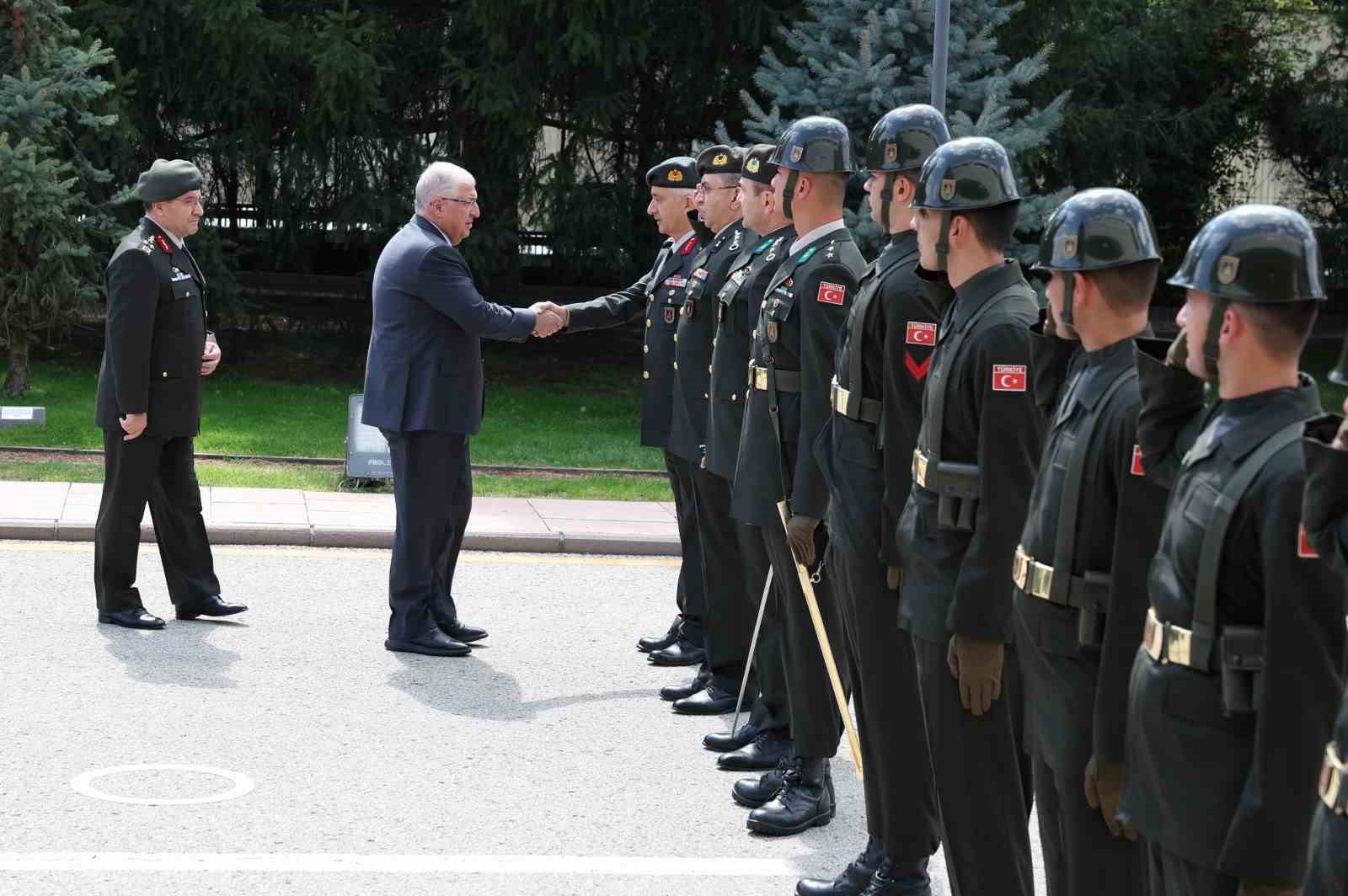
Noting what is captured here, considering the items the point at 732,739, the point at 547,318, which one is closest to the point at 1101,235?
the point at 732,739

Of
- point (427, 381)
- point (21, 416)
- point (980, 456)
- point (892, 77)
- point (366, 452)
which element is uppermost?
point (892, 77)

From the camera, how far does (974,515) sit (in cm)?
471

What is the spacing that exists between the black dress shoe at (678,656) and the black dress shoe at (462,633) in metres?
0.85

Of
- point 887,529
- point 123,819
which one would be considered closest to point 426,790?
point 123,819

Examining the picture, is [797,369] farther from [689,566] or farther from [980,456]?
[689,566]

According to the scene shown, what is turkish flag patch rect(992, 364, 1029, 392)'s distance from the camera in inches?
183

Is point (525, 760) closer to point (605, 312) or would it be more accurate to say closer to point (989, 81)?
point (605, 312)

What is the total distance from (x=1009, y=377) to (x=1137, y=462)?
942 mm

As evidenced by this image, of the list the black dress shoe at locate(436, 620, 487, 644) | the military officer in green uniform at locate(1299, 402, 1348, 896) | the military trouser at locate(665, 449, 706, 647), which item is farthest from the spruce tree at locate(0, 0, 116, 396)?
the military officer in green uniform at locate(1299, 402, 1348, 896)

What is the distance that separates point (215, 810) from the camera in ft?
20.5

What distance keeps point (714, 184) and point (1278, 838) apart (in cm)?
562

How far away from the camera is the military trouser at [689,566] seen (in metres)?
8.81

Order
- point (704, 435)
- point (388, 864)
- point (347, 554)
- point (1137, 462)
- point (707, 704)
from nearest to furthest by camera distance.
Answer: point (1137, 462) < point (388, 864) < point (707, 704) < point (704, 435) < point (347, 554)

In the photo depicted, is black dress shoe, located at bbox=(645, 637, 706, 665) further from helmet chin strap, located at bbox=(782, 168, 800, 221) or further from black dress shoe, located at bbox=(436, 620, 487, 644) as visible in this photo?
helmet chin strap, located at bbox=(782, 168, 800, 221)
